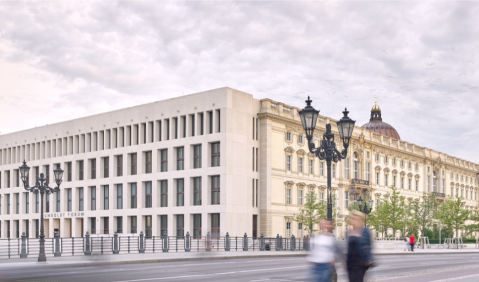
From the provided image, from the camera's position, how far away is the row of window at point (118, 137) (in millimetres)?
59906

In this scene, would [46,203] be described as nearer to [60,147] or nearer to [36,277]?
[60,147]

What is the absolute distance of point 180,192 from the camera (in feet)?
200

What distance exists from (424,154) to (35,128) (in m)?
56.2

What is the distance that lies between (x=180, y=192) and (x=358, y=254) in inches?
2027

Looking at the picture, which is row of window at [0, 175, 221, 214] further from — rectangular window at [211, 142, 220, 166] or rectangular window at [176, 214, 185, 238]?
rectangular window at [211, 142, 220, 166]

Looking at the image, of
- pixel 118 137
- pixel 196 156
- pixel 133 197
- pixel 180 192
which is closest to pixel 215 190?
pixel 196 156

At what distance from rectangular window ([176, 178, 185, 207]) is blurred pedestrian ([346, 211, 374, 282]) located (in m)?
50.9

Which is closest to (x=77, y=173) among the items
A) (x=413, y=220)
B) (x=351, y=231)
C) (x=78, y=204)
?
(x=78, y=204)

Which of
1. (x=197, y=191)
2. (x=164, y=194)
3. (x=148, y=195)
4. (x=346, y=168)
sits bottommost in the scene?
(x=148, y=195)

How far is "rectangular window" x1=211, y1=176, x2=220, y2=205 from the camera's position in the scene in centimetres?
5762

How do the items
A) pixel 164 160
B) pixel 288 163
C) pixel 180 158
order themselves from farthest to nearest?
pixel 164 160
pixel 288 163
pixel 180 158

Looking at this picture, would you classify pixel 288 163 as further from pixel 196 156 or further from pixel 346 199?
pixel 346 199

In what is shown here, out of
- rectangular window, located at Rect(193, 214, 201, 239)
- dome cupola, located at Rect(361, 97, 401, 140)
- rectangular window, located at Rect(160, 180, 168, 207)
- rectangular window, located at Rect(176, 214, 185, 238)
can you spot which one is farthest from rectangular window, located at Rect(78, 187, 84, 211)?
dome cupola, located at Rect(361, 97, 401, 140)

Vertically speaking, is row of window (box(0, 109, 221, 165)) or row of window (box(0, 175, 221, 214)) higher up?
row of window (box(0, 109, 221, 165))
